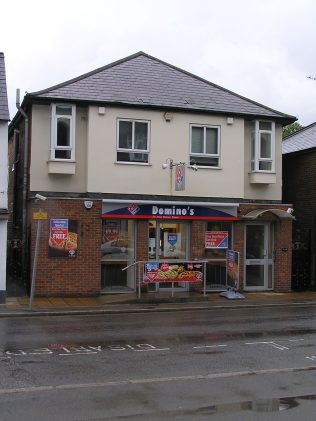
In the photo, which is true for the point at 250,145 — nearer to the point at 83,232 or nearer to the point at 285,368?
the point at 83,232

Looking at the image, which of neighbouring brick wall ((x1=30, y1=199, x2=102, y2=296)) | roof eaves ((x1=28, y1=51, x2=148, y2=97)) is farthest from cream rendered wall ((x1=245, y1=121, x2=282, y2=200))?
neighbouring brick wall ((x1=30, y1=199, x2=102, y2=296))

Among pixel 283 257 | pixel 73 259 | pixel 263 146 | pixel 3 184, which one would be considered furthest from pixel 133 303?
pixel 263 146

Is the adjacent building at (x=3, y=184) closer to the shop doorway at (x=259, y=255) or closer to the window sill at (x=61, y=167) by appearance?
the window sill at (x=61, y=167)

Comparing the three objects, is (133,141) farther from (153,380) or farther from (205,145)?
(153,380)

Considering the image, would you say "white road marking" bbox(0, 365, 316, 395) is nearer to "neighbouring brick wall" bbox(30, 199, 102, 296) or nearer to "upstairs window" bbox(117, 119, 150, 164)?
"neighbouring brick wall" bbox(30, 199, 102, 296)

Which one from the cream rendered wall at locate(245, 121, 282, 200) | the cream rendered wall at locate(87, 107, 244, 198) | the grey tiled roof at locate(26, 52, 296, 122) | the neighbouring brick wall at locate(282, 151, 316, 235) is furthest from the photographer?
the neighbouring brick wall at locate(282, 151, 316, 235)

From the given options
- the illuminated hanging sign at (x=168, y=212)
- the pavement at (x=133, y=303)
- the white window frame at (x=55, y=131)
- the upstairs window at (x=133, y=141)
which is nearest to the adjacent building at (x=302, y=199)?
the pavement at (x=133, y=303)

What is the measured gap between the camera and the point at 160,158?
1786cm

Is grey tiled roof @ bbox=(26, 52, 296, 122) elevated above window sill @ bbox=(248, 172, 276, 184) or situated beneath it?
elevated above

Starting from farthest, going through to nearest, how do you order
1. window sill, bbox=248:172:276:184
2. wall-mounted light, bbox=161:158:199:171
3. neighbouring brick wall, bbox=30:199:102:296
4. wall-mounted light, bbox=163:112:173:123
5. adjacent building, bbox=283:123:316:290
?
adjacent building, bbox=283:123:316:290 → window sill, bbox=248:172:276:184 → wall-mounted light, bbox=163:112:173:123 → wall-mounted light, bbox=161:158:199:171 → neighbouring brick wall, bbox=30:199:102:296

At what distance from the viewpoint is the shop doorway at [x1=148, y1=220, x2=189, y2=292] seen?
1792 centimetres

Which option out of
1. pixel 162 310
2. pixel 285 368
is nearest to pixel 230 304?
pixel 162 310

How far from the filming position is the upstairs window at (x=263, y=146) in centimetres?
1881

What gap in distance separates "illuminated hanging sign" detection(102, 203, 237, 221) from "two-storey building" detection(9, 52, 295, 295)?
3 centimetres
